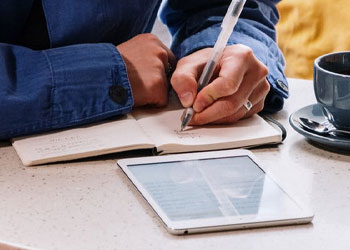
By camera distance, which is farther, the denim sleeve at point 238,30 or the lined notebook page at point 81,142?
the denim sleeve at point 238,30

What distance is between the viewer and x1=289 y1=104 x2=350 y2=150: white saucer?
0.90m

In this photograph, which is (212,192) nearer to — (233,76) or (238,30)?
(233,76)

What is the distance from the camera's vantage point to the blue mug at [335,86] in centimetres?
90

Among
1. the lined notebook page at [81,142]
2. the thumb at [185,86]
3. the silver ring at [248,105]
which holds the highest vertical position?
the thumb at [185,86]

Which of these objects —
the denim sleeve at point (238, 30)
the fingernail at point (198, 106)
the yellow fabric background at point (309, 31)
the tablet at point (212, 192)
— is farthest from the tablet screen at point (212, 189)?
the yellow fabric background at point (309, 31)

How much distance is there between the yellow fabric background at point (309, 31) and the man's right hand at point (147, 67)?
22.5 inches

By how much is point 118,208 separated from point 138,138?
16 cm

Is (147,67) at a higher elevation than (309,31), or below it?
higher

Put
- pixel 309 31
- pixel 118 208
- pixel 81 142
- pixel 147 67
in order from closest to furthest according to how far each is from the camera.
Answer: pixel 118 208
pixel 81 142
pixel 147 67
pixel 309 31

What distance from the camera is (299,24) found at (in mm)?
1603

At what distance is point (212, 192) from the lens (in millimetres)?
780

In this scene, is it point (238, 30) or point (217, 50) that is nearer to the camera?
point (217, 50)

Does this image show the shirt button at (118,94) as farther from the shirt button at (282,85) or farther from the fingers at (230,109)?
the shirt button at (282,85)

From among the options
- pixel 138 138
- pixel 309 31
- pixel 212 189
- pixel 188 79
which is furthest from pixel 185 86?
pixel 309 31
